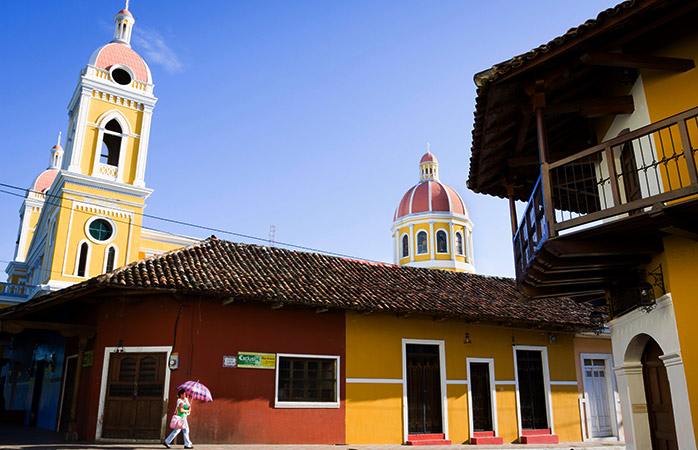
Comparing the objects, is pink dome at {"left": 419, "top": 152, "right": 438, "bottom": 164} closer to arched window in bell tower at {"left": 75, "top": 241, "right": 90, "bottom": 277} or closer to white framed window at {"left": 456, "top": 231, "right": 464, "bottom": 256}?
white framed window at {"left": 456, "top": 231, "right": 464, "bottom": 256}

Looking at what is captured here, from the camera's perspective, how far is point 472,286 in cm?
1838

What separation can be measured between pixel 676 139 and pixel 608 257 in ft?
5.69

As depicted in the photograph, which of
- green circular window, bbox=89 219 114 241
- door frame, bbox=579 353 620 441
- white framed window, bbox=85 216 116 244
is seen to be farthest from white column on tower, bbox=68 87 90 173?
door frame, bbox=579 353 620 441

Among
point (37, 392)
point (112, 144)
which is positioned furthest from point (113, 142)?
point (37, 392)

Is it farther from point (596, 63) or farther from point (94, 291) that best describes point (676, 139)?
point (94, 291)

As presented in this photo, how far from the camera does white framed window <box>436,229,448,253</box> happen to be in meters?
37.2

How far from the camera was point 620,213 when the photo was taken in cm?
657

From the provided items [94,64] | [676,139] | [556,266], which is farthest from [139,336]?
[94,64]

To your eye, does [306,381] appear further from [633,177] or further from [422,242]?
[422,242]

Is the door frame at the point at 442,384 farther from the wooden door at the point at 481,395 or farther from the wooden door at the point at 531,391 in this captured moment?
the wooden door at the point at 531,391

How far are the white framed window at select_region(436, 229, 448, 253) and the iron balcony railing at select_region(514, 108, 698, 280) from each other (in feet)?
91.4

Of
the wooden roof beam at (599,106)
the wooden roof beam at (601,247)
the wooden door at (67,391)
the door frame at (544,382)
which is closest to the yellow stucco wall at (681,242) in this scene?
the wooden roof beam at (601,247)

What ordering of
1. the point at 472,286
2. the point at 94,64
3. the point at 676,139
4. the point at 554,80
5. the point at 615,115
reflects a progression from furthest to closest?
the point at 94,64 → the point at 472,286 → the point at 615,115 → the point at 554,80 → the point at 676,139

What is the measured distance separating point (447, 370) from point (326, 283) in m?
4.00
